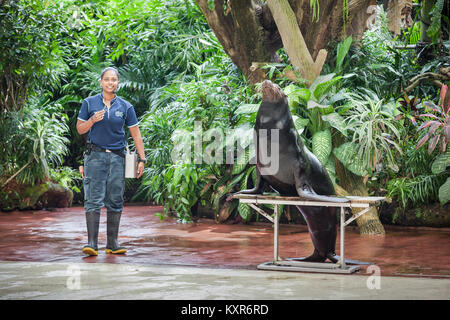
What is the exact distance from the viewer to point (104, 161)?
190 inches

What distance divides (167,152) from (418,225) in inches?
135

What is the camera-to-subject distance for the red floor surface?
4.52m

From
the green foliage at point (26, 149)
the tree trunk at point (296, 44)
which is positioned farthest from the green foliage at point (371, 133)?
the green foliage at point (26, 149)

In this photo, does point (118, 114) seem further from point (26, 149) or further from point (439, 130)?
point (26, 149)

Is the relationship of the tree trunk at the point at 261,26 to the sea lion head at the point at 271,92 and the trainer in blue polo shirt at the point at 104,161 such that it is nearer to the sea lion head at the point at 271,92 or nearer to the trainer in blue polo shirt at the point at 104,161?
the trainer in blue polo shirt at the point at 104,161

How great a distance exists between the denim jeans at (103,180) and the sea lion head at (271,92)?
1.43 m

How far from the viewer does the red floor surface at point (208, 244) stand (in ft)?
14.8

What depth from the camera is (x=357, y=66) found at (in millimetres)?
7633

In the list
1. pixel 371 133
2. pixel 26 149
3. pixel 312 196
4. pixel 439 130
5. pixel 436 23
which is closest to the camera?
pixel 312 196

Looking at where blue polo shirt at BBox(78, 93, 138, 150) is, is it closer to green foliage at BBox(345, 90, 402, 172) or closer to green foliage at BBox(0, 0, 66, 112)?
green foliage at BBox(345, 90, 402, 172)

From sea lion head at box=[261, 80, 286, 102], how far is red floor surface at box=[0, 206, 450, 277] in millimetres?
1203

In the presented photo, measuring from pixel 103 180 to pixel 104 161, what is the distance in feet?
0.51

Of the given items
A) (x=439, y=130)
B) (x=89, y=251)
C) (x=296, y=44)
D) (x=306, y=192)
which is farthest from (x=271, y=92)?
(x=439, y=130)
